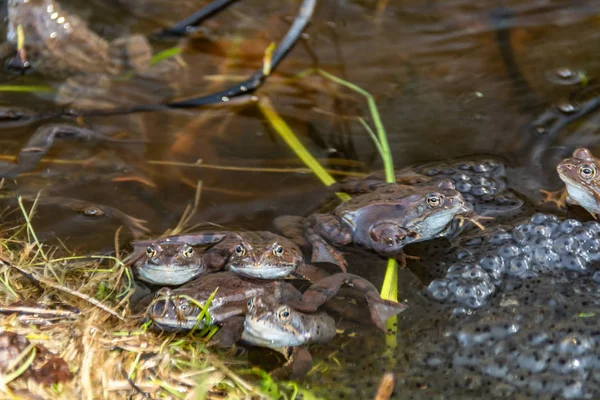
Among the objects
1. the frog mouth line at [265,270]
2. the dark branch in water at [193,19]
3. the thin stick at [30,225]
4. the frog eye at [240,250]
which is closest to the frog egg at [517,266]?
the frog mouth line at [265,270]

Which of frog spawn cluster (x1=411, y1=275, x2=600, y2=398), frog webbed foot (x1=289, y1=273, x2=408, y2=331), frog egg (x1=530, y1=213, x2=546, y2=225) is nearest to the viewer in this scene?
frog spawn cluster (x1=411, y1=275, x2=600, y2=398)

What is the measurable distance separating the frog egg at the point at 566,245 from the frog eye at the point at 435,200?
2.24 ft

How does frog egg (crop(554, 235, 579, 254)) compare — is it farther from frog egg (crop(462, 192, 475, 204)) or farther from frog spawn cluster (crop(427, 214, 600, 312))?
frog egg (crop(462, 192, 475, 204))

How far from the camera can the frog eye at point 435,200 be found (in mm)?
3547

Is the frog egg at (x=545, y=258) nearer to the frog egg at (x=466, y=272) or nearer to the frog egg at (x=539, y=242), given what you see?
the frog egg at (x=539, y=242)

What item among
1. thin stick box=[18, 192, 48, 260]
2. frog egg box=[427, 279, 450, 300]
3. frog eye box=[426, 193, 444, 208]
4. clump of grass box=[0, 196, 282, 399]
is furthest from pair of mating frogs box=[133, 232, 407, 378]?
frog eye box=[426, 193, 444, 208]

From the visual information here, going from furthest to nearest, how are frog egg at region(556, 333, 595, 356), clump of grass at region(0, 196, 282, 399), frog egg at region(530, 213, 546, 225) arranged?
frog egg at region(530, 213, 546, 225)
frog egg at region(556, 333, 595, 356)
clump of grass at region(0, 196, 282, 399)

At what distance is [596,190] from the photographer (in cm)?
374

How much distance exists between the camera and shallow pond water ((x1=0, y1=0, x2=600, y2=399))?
3.12 m

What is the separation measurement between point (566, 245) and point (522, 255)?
10.0 inches

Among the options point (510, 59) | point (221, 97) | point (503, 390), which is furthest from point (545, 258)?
point (221, 97)

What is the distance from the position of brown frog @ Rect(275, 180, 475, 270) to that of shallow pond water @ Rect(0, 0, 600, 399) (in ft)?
0.40

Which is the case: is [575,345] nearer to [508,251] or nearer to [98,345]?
[508,251]

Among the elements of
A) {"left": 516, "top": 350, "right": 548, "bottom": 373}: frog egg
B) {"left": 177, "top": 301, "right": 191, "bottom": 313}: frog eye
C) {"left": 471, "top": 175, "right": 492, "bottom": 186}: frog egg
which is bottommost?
{"left": 516, "top": 350, "right": 548, "bottom": 373}: frog egg
